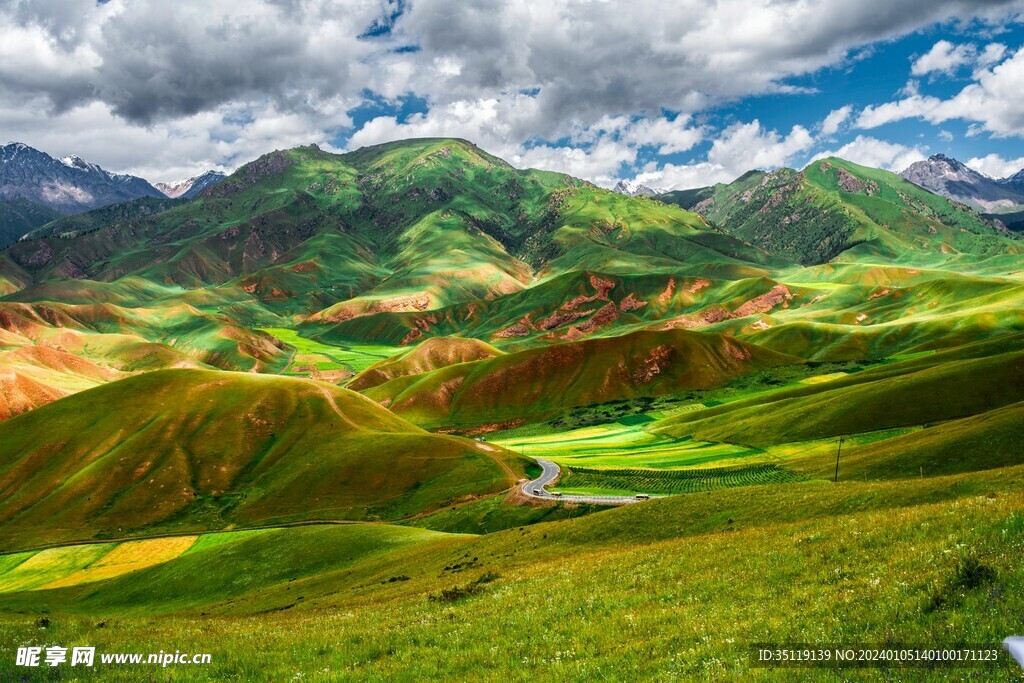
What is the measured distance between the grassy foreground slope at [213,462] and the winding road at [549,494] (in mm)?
6788

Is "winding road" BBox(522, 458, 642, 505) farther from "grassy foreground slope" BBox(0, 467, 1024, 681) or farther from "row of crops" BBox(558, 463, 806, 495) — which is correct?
"grassy foreground slope" BBox(0, 467, 1024, 681)

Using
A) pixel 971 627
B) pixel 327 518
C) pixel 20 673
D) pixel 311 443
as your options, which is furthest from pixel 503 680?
pixel 311 443

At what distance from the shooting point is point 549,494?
303 feet

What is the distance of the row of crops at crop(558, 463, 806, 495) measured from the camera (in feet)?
295

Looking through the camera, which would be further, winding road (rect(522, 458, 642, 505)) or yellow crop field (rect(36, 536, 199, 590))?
yellow crop field (rect(36, 536, 199, 590))

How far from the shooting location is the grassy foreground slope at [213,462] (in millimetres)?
110750

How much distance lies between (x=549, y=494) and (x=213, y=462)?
3245 inches

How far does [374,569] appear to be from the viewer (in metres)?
55.8

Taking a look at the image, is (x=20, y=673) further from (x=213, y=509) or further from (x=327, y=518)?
(x=213, y=509)

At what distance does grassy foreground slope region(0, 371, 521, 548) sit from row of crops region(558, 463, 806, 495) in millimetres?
16026

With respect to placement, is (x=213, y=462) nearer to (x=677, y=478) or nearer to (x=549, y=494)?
(x=549, y=494)

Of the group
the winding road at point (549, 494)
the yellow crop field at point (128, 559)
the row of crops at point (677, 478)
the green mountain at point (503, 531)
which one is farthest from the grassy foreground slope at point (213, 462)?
the row of crops at point (677, 478)

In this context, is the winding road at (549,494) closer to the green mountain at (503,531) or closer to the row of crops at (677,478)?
the green mountain at (503,531)

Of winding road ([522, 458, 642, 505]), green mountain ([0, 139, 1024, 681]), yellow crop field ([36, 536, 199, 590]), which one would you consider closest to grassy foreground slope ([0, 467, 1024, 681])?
green mountain ([0, 139, 1024, 681])
